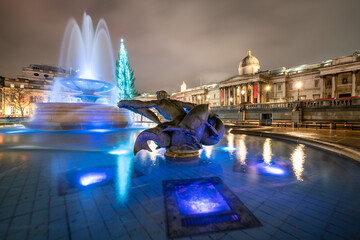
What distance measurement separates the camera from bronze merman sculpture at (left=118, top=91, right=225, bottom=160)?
4988 millimetres

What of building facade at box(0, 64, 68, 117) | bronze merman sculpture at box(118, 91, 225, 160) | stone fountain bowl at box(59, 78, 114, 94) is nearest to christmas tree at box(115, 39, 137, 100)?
stone fountain bowl at box(59, 78, 114, 94)

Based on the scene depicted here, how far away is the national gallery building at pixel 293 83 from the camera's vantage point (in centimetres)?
3578

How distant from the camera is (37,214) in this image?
223 cm

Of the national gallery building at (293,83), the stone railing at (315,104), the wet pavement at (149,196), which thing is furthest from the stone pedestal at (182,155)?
the national gallery building at (293,83)

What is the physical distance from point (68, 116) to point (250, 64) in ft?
189

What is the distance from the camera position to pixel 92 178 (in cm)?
360

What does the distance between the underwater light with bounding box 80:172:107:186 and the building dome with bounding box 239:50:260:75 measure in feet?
198

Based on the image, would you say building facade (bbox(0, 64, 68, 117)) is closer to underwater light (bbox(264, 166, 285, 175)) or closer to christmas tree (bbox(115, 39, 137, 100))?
christmas tree (bbox(115, 39, 137, 100))

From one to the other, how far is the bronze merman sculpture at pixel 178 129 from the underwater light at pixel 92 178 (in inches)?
50.7

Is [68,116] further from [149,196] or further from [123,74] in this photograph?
[123,74]

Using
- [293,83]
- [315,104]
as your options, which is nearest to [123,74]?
[315,104]

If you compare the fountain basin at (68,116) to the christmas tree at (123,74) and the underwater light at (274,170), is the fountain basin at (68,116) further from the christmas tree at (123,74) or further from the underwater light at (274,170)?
the christmas tree at (123,74)

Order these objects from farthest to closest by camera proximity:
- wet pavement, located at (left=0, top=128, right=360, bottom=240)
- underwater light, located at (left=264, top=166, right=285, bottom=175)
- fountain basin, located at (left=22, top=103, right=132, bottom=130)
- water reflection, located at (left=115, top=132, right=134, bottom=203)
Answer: fountain basin, located at (left=22, top=103, right=132, bottom=130), underwater light, located at (left=264, top=166, right=285, bottom=175), water reflection, located at (left=115, top=132, right=134, bottom=203), wet pavement, located at (left=0, top=128, right=360, bottom=240)

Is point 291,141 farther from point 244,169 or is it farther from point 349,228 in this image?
point 349,228
